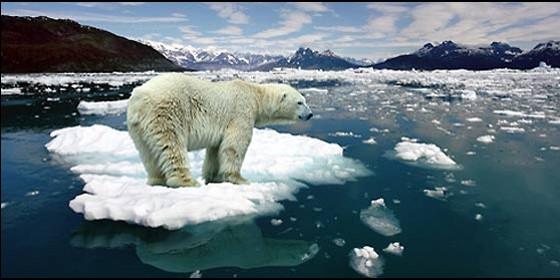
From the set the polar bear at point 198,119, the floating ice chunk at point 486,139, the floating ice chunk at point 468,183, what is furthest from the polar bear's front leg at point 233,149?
the floating ice chunk at point 486,139

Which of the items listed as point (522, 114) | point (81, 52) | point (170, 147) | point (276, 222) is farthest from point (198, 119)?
point (81, 52)

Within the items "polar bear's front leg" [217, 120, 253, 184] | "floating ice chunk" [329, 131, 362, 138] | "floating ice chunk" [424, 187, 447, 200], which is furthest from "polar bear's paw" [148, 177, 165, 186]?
"floating ice chunk" [329, 131, 362, 138]

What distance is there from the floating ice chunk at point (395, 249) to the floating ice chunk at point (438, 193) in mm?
2219

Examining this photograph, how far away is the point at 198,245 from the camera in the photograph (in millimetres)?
4352

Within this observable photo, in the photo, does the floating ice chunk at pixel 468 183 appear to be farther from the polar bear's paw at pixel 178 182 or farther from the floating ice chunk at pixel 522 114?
the floating ice chunk at pixel 522 114

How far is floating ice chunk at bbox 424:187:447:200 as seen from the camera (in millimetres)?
6523

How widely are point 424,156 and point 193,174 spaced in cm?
498

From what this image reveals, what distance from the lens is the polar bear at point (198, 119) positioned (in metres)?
5.15

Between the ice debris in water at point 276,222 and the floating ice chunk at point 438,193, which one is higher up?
the floating ice chunk at point 438,193

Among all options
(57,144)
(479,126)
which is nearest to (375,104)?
(479,126)

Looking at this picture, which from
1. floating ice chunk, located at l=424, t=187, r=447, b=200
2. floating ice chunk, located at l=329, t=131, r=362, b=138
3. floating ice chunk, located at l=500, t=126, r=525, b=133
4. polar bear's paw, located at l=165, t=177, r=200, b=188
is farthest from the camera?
floating ice chunk, located at l=500, t=126, r=525, b=133

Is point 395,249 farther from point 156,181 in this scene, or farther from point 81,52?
point 81,52

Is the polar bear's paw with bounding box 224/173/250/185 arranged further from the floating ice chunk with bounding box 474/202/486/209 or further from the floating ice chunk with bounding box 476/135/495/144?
the floating ice chunk with bounding box 476/135/495/144

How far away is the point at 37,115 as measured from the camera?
46.1ft
